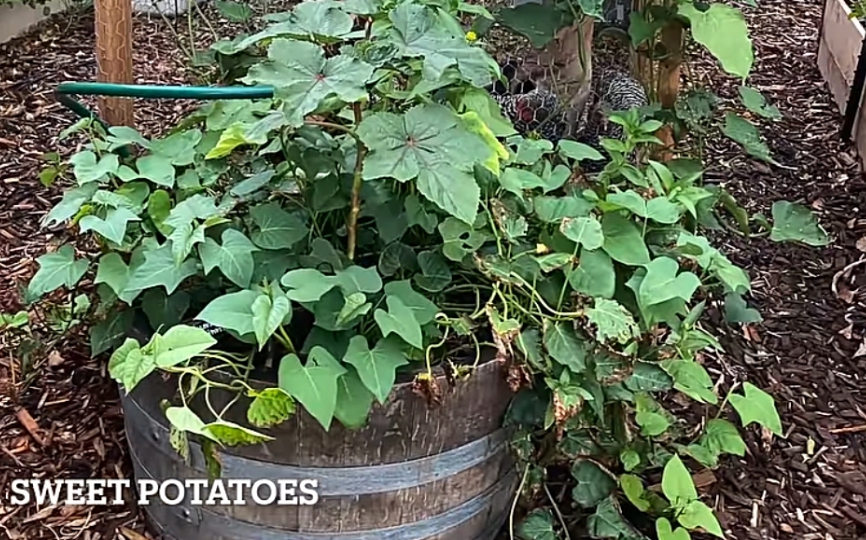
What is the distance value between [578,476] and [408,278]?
0.40m

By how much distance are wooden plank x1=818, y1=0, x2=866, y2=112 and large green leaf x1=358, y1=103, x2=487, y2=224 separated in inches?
88.3

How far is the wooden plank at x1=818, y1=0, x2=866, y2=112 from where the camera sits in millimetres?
3054

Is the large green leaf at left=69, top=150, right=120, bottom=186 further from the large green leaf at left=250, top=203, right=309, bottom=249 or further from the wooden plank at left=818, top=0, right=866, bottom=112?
the wooden plank at left=818, top=0, right=866, bottom=112

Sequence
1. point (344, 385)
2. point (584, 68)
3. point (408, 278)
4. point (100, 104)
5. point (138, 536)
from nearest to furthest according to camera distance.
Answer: point (344, 385) → point (408, 278) → point (138, 536) → point (100, 104) → point (584, 68)

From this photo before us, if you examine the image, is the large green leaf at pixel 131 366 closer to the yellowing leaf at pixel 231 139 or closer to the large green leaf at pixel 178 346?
the large green leaf at pixel 178 346

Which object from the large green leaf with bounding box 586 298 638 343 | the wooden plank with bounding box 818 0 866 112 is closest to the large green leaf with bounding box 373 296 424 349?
the large green leaf with bounding box 586 298 638 343

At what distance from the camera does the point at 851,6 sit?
3.21 metres

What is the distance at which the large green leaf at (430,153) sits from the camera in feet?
3.79

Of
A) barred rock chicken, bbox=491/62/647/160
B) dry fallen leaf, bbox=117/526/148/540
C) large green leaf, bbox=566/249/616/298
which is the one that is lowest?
dry fallen leaf, bbox=117/526/148/540

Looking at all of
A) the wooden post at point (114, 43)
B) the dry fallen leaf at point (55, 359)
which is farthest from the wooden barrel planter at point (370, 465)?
the wooden post at point (114, 43)

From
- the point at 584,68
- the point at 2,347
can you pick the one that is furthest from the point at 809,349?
the point at 2,347

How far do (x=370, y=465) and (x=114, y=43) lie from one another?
0.91 meters

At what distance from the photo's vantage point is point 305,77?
3.79ft

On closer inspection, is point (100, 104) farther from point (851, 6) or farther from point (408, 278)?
point (851, 6)
